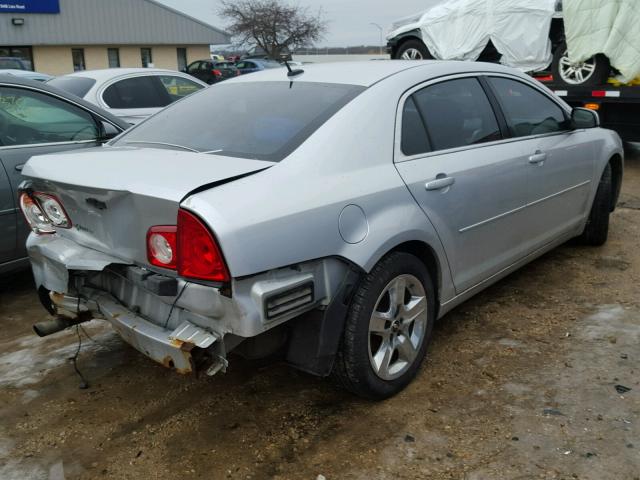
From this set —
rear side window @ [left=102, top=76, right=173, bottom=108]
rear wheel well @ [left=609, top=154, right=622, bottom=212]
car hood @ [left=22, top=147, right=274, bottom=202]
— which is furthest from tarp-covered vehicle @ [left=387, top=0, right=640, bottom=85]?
car hood @ [left=22, top=147, right=274, bottom=202]

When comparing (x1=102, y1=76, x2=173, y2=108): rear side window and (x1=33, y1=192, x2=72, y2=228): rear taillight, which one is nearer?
(x1=33, y1=192, x2=72, y2=228): rear taillight

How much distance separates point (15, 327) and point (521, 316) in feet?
10.7

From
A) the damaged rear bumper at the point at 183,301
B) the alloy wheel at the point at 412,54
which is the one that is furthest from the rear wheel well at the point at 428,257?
the alloy wheel at the point at 412,54

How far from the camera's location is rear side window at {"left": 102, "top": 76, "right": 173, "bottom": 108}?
760 cm

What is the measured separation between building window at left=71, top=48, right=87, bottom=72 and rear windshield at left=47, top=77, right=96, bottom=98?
103 feet

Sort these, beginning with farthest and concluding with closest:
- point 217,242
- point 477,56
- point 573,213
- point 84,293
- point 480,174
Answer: point 477,56 → point 573,213 → point 480,174 → point 84,293 → point 217,242

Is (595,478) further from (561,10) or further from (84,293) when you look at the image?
(561,10)

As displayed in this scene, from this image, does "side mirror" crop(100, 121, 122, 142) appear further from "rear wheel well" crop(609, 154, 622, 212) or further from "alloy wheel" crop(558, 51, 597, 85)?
"alloy wheel" crop(558, 51, 597, 85)

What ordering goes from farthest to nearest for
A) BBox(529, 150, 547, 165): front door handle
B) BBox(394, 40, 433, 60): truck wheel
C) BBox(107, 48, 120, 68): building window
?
BBox(107, 48, 120, 68): building window < BBox(394, 40, 433, 60): truck wheel < BBox(529, 150, 547, 165): front door handle

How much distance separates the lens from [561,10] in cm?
917

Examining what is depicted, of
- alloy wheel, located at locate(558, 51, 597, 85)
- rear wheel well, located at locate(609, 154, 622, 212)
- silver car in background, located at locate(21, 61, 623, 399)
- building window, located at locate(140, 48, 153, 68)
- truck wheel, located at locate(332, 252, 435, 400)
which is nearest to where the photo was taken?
silver car in background, located at locate(21, 61, 623, 399)

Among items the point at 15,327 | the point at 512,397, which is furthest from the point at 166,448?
the point at 15,327

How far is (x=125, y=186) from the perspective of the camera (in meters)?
2.60

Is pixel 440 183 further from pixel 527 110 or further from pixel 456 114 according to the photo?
pixel 527 110
